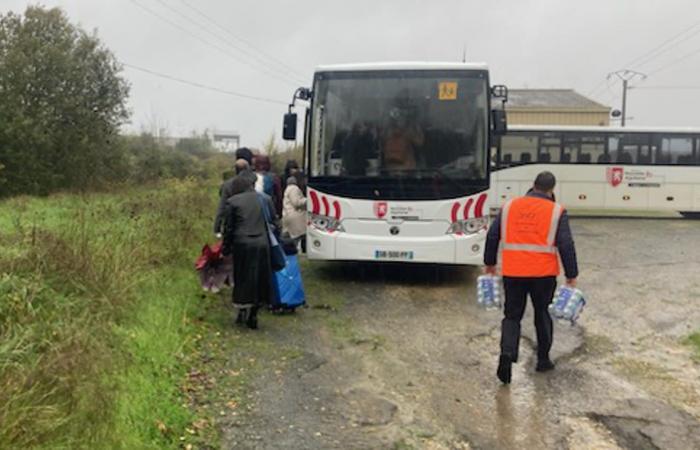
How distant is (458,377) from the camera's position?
5.77 metres

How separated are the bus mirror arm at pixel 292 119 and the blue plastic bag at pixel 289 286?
8.78ft

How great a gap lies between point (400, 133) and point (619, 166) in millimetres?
15145

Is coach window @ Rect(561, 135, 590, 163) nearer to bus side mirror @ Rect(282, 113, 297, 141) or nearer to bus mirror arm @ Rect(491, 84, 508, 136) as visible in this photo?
bus mirror arm @ Rect(491, 84, 508, 136)

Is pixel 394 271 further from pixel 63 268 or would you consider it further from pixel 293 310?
pixel 63 268

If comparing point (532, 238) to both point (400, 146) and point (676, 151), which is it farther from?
point (676, 151)

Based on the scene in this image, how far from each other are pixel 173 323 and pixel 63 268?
116 centimetres

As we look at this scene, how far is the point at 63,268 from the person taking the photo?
6156 millimetres

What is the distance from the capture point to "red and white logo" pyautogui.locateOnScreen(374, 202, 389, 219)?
9156mm

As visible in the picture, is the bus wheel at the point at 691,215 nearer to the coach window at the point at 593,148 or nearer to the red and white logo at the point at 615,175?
the red and white logo at the point at 615,175

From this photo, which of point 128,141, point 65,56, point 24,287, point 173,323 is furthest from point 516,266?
point 128,141

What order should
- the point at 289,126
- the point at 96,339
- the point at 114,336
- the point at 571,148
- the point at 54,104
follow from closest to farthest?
the point at 96,339, the point at 114,336, the point at 289,126, the point at 571,148, the point at 54,104

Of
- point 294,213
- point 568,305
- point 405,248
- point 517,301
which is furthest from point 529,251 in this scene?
point 294,213

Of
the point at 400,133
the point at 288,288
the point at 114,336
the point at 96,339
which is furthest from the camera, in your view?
the point at 400,133

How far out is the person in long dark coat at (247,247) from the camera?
22.3ft
